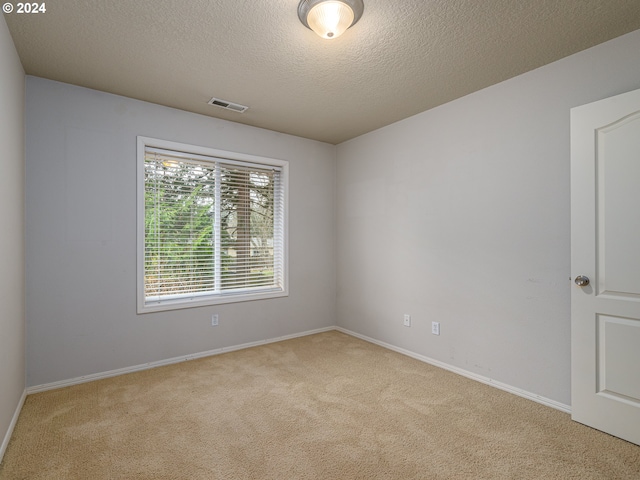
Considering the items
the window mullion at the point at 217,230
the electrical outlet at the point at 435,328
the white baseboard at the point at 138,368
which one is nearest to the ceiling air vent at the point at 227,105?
the window mullion at the point at 217,230

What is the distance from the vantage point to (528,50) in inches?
92.9

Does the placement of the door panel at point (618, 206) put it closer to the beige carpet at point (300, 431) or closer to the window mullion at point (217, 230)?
the beige carpet at point (300, 431)

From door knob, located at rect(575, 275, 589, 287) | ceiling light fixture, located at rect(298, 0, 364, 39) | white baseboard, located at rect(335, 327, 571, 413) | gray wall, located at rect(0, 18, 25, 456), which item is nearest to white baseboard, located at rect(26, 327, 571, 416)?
white baseboard, located at rect(335, 327, 571, 413)

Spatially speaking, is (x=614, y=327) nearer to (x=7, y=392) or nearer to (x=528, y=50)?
(x=528, y=50)

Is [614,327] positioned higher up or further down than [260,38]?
further down

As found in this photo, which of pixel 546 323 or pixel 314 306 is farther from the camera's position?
pixel 314 306

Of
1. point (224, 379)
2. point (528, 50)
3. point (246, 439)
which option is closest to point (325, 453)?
point (246, 439)

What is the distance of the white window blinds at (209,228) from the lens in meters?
3.37

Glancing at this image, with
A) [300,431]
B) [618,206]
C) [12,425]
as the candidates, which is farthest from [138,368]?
[618,206]

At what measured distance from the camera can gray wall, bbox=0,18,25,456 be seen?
1.99 m

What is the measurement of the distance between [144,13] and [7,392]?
2.49 metres

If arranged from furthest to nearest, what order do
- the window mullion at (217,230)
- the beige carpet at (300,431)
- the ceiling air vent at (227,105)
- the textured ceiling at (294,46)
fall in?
the window mullion at (217,230) < the ceiling air vent at (227,105) < the textured ceiling at (294,46) < the beige carpet at (300,431)

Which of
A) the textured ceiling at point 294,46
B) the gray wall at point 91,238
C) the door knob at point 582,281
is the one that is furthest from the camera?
the gray wall at point 91,238

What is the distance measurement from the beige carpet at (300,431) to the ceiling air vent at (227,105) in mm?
2593
